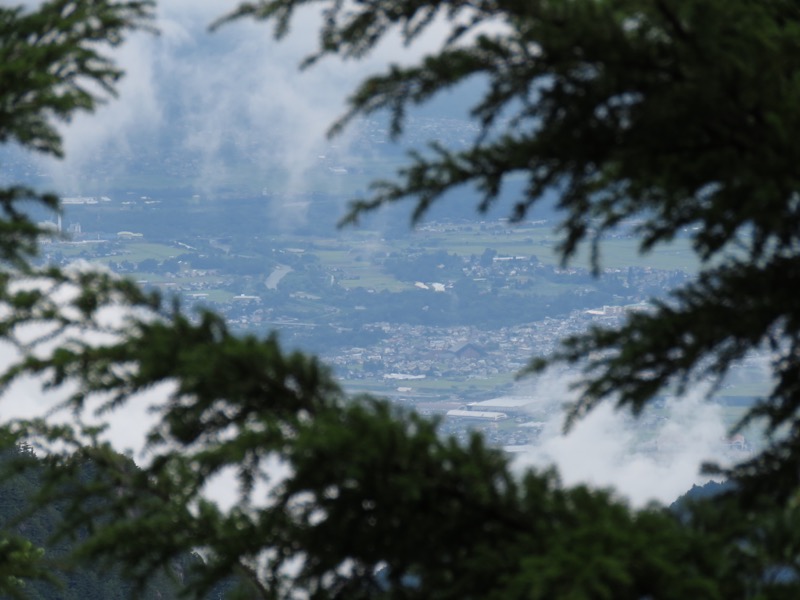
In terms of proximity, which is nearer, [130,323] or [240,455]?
[240,455]

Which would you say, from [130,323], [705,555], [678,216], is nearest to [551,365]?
[678,216]

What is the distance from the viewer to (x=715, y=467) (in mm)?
7191

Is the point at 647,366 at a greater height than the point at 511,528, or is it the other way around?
the point at 647,366

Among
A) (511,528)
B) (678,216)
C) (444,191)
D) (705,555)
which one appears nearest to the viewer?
(705,555)

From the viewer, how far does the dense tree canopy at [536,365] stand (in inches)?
222

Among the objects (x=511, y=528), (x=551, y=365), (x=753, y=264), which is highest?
(x=753, y=264)

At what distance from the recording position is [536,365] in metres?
6.73

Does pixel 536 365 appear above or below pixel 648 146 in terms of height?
below

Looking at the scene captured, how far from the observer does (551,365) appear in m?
6.75

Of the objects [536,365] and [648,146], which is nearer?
[648,146]

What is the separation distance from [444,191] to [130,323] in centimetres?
181

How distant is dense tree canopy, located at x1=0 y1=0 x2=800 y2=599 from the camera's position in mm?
5641

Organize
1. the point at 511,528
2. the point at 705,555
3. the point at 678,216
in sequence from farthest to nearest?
the point at 678,216 → the point at 511,528 → the point at 705,555

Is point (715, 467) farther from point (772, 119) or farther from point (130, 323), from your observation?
point (130, 323)
